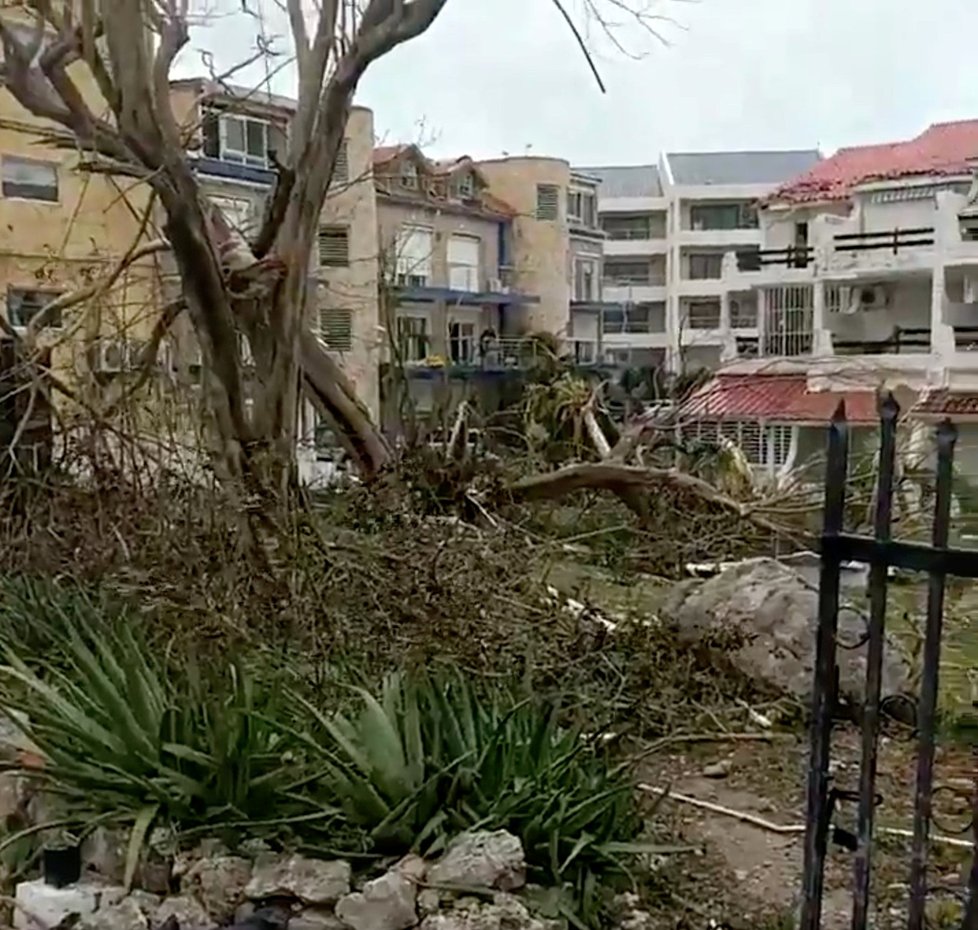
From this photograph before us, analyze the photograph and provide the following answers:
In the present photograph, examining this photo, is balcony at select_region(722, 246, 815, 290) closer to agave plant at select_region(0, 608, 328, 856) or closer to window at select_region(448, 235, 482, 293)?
window at select_region(448, 235, 482, 293)

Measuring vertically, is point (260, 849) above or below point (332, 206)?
below

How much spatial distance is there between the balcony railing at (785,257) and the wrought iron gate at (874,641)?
2454cm

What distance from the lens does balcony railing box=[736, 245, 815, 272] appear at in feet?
86.8

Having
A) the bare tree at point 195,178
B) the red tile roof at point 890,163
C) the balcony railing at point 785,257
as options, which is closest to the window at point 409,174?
the bare tree at point 195,178

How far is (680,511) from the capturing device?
7.88 m

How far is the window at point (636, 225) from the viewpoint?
47.3 m

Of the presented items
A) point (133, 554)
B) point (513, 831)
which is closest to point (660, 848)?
point (513, 831)

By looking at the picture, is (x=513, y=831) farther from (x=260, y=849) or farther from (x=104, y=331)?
(x=104, y=331)

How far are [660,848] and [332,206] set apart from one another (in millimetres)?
15088

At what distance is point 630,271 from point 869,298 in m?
22.5

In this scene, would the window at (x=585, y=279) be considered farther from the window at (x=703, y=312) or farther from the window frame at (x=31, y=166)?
the window frame at (x=31, y=166)

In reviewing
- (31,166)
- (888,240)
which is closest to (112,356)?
(31,166)

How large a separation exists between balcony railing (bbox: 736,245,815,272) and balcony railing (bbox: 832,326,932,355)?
1.96 meters

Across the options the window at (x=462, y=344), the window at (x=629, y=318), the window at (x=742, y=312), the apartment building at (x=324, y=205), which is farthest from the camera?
the window at (x=629, y=318)
